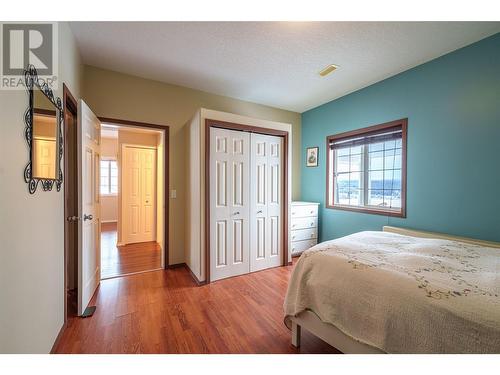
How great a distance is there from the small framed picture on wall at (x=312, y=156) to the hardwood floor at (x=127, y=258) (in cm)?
310

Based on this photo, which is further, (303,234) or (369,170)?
(303,234)

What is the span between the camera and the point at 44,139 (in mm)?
1394

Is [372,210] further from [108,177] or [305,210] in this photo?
[108,177]

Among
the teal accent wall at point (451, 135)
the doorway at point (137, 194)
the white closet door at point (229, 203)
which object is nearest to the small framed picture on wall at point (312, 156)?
the teal accent wall at point (451, 135)

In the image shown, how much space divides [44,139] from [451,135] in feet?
11.8

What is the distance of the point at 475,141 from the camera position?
2107 millimetres

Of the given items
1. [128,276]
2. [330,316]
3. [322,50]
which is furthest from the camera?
[128,276]

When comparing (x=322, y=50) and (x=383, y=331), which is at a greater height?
(x=322, y=50)

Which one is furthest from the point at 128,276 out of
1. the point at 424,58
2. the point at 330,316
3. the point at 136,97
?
the point at 424,58

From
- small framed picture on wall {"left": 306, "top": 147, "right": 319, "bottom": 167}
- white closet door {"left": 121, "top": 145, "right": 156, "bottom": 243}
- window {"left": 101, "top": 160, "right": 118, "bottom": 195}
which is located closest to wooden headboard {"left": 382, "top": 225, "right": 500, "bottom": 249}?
small framed picture on wall {"left": 306, "top": 147, "right": 319, "bottom": 167}

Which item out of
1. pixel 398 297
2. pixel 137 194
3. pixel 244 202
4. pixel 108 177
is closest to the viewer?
pixel 398 297

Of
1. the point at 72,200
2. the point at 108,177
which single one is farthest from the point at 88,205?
the point at 108,177

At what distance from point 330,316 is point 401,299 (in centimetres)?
43
